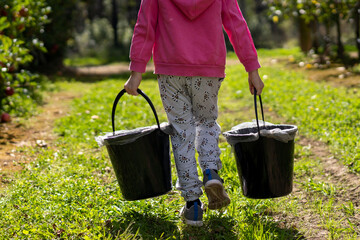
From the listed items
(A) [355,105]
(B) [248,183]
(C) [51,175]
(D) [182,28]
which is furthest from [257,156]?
(A) [355,105]

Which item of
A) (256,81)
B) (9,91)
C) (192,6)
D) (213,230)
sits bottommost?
(213,230)

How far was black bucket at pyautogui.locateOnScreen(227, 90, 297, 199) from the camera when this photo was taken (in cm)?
255

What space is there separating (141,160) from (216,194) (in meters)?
0.50

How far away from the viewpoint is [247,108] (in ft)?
19.9

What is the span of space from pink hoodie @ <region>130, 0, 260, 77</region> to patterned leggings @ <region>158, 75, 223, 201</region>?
77mm

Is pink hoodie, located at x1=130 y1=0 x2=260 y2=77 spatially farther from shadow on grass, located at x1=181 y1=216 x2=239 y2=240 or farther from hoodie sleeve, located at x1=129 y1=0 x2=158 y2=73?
shadow on grass, located at x1=181 y1=216 x2=239 y2=240

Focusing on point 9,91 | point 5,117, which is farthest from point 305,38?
point 5,117

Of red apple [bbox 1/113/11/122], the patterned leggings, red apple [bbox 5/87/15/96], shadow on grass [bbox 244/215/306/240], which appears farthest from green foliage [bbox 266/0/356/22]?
shadow on grass [bbox 244/215/306/240]

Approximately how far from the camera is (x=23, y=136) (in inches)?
190

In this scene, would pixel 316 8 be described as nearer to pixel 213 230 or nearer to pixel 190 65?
pixel 190 65

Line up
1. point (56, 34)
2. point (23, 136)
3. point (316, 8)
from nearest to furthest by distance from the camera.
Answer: point (23, 136) < point (316, 8) < point (56, 34)

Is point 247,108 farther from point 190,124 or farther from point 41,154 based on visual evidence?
point 190,124

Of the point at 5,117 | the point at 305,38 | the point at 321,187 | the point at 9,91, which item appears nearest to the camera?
the point at 321,187

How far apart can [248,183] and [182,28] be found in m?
1.02
